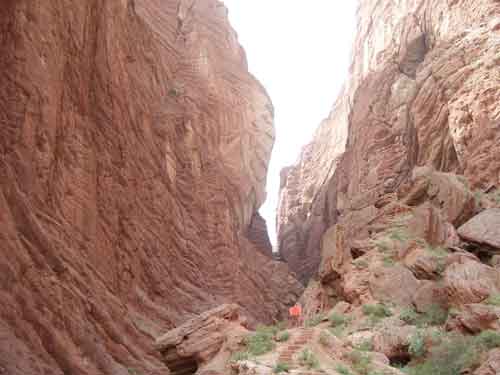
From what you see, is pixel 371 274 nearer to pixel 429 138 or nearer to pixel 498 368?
pixel 498 368

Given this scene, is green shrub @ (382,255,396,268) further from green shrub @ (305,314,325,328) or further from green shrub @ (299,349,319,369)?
green shrub @ (299,349,319,369)

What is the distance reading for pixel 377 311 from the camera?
1733 cm

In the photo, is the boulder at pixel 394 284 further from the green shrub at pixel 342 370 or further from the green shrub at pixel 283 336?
the green shrub at pixel 342 370

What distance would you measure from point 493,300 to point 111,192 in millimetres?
15801

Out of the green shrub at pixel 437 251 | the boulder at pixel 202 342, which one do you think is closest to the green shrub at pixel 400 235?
the green shrub at pixel 437 251

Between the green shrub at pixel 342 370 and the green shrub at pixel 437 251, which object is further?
the green shrub at pixel 437 251

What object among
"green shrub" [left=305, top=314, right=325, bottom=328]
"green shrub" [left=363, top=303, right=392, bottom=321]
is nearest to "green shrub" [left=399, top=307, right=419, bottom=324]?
"green shrub" [left=363, top=303, right=392, bottom=321]

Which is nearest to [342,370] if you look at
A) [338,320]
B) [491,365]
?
[491,365]

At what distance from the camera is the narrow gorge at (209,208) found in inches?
607

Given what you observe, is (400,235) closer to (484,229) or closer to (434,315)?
(484,229)

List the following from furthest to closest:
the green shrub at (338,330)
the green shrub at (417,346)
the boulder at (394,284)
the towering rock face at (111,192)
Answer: the towering rock face at (111,192) → the boulder at (394,284) → the green shrub at (338,330) → the green shrub at (417,346)

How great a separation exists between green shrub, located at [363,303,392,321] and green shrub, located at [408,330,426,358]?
227 cm

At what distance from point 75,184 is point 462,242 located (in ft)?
45.7

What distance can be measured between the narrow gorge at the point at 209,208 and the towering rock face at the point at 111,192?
8cm
